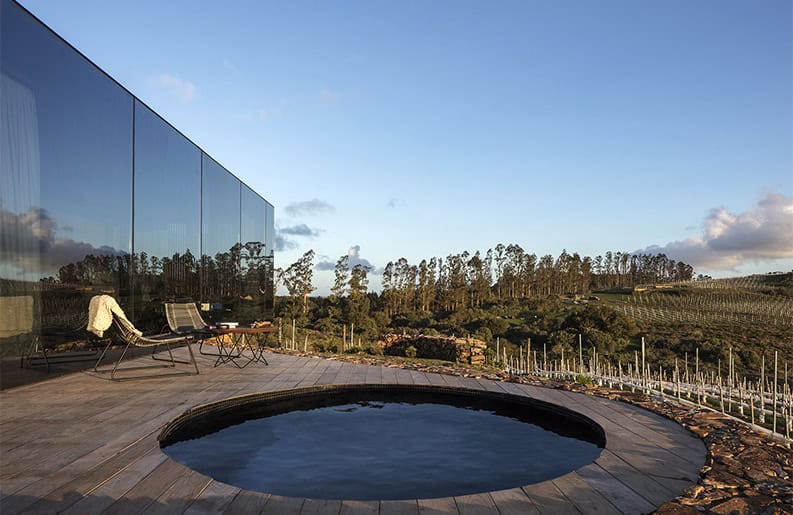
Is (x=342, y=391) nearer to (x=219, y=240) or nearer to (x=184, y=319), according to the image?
(x=184, y=319)

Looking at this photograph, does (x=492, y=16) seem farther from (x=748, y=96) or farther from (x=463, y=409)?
(x=463, y=409)

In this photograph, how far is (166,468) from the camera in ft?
8.38

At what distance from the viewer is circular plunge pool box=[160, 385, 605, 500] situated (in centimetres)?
304

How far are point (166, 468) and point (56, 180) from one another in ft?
12.0

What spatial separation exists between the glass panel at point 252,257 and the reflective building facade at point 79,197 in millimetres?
2118

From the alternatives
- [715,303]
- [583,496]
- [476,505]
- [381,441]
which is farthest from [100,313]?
[715,303]

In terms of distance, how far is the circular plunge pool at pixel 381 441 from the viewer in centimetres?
304

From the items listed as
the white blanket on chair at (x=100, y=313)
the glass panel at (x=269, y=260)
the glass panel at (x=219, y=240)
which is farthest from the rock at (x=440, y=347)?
the white blanket on chair at (x=100, y=313)

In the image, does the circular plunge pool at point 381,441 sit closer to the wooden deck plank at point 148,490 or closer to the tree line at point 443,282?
the wooden deck plank at point 148,490

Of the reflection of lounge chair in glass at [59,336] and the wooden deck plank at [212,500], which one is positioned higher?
the reflection of lounge chair in glass at [59,336]

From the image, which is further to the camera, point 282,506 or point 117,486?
point 117,486

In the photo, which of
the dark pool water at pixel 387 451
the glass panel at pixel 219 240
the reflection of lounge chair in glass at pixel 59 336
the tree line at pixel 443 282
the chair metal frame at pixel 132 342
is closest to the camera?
the dark pool water at pixel 387 451

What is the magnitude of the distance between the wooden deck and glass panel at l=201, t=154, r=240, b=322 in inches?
166

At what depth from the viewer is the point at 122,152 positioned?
19.7 feet
